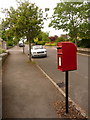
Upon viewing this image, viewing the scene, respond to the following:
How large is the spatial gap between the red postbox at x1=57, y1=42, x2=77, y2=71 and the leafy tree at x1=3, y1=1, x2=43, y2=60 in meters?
7.97

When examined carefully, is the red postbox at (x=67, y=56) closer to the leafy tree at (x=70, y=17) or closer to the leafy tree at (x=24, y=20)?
the leafy tree at (x=24, y=20)

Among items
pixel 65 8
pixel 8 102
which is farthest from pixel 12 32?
pixel 65 8

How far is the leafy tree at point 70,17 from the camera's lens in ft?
65.1

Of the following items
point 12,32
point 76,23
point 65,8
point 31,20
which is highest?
point 65,8

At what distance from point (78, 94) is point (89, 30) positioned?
16.8 m

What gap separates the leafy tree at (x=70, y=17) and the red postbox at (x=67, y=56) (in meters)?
17.3

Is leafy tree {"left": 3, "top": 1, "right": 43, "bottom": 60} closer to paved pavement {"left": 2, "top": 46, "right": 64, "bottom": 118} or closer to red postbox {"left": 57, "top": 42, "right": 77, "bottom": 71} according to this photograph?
paved pavement {"left": 2, "top": 46, "right": 64, "bottom": 118}

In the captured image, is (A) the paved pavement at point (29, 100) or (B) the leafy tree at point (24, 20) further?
(B) the leafy tree at point (24, 20)

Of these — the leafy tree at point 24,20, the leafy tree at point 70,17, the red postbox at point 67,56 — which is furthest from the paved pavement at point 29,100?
the leafy tree at point 70,17

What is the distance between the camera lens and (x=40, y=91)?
5.24 meters

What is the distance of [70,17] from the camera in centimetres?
2098

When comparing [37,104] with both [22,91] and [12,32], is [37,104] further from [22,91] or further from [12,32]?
[12,32]

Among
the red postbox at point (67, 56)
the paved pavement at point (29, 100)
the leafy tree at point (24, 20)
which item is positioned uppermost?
the leafy tree at point (24, 20)

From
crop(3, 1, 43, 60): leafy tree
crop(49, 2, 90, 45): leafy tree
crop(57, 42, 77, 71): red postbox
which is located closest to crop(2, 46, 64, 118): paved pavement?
crop(57, 42, 77, 71): red postbox
